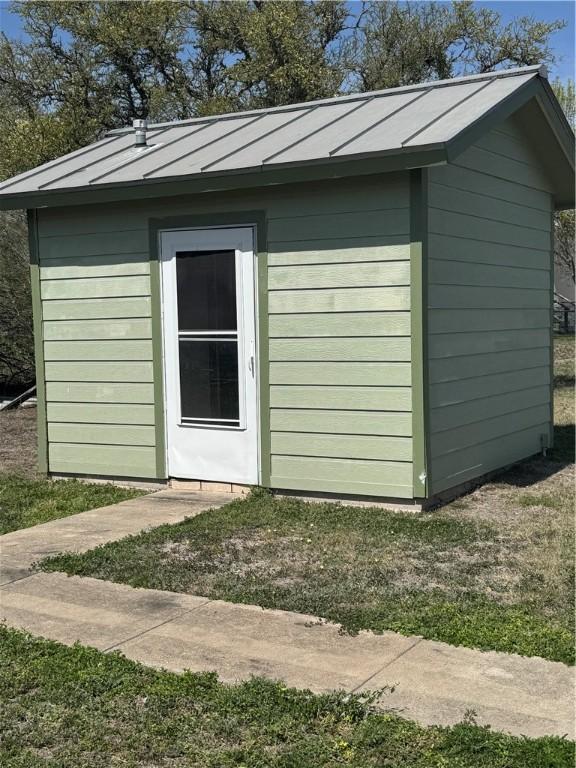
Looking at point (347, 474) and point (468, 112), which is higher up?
point (468, 112)

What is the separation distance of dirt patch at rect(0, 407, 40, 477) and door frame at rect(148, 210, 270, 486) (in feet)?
5.49

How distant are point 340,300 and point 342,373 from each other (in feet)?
1.83

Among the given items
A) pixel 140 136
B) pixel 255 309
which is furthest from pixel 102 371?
pixel 140 136

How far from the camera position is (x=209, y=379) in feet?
24.9

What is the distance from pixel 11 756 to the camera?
10.4 feet

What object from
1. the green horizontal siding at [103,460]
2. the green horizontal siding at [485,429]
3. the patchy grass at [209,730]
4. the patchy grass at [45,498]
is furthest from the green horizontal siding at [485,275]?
the patchy grass at [209,730]

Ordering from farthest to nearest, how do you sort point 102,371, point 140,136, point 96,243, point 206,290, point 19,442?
point 19,442 → point 140,136 → point 102,371 → point 96,243 → point 206,290

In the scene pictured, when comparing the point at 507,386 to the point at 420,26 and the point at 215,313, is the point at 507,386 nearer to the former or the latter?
the point at 215,313

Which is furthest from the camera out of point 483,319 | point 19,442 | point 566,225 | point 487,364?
point 566,225

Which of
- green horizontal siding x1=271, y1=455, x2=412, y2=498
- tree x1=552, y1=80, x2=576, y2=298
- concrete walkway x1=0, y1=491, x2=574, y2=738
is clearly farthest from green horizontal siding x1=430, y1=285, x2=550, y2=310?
tree x1=552, y1=80, x2=576, y2=298

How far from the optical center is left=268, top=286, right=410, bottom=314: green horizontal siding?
6.76 meters

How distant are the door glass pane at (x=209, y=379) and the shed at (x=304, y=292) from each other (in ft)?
0.04

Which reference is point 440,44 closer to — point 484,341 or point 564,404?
point 564,404

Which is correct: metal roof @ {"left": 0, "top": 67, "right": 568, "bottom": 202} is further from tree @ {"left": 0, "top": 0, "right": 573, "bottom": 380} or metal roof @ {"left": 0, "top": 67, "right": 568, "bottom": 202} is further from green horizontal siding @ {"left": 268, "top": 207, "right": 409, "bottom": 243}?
tree @ {"left": 0, "top": 0, "right": 573, "bottom": 380}
